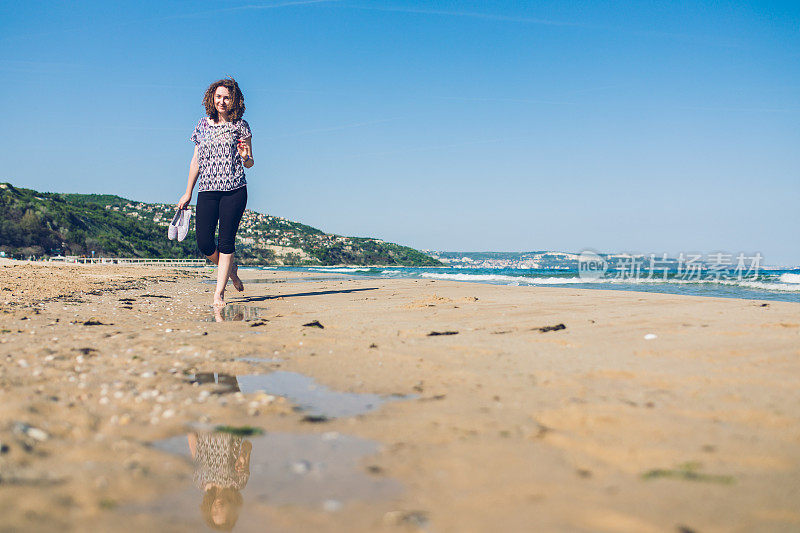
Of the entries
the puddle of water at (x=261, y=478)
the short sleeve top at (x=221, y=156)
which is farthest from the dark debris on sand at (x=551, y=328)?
the short sleeve top at (x=221, y=156)

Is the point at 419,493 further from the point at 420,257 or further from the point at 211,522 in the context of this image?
the point at 420,257

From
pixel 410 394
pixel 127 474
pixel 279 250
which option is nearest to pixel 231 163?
pixel 410 394

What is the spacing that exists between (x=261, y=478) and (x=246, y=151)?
6462mm

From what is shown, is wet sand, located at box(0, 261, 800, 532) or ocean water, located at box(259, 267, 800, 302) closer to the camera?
wet sand, located at box(0, 261, 800, 532)

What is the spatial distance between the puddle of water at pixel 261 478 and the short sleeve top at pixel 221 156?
19.8 ft

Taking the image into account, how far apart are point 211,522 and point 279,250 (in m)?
110

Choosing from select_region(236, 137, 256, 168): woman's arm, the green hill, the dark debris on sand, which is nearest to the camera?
the dark debris on sand

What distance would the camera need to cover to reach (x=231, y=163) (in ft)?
24.7

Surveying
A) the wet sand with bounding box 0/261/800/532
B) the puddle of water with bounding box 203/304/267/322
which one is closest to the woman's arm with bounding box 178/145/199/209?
the puddle of water with bounding box 203/304/267/322

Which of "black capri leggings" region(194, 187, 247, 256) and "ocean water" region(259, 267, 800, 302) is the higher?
"black capri leggings" region(194, 187, 247, 256)

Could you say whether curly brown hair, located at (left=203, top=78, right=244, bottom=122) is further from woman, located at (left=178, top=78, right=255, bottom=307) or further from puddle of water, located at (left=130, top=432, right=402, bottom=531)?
puddle of water, located at (left=130, top=432, right=402, bottom=531)

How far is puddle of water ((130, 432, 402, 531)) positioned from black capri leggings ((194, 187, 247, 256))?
19.1ft

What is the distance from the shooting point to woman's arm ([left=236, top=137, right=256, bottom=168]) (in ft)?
24.2

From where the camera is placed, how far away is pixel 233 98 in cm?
754
